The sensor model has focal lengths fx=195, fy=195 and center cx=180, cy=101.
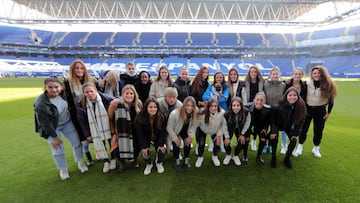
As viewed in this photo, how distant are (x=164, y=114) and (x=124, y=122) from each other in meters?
0.69

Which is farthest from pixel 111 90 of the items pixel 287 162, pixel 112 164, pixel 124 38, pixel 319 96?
pixel 124 38

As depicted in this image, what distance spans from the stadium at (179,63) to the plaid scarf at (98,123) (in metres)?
0.59

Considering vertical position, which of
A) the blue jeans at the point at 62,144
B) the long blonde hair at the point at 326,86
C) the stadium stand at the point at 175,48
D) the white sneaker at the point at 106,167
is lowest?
the white sneaker at the point at 106,167

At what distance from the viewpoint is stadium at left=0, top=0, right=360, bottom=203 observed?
3025 mm

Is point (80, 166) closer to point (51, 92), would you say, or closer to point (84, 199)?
point (84, 199)

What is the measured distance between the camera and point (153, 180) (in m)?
3.28

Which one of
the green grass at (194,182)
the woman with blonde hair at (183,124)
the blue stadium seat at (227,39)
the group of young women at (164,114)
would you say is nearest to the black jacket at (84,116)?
the group of young women at (164,114)

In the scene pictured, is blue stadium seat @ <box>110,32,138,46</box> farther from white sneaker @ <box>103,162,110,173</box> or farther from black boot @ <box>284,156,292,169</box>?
black boot @ <box>284,156,292,169</box>

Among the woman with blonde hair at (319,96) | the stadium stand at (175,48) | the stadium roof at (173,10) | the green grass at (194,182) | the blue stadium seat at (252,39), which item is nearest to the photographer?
the green grass at (194,182)

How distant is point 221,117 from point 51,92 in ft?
9.19

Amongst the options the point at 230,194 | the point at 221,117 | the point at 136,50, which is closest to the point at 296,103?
the point at 221,117

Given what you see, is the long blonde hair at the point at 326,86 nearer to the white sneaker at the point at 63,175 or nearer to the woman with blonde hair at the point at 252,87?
the woman with blonde hair at the point at 252,87

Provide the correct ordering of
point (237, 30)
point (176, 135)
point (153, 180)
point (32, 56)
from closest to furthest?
point (153, 180), point (176, 135), point (32, 56), point (237, 30)

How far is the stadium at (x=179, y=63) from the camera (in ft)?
9.93
